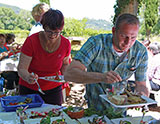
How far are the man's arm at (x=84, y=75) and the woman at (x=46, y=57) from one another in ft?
1.46

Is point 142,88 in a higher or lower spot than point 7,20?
lower

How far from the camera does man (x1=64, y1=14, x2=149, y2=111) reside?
1548 mm

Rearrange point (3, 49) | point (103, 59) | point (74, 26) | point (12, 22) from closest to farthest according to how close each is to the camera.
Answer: point (103, 59) → point (3, 49) → point (74, 26) → point (12, 22)

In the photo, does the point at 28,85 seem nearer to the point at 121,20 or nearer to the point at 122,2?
the point at 121,20

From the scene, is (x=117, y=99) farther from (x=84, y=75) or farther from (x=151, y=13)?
(x=151, y=13)

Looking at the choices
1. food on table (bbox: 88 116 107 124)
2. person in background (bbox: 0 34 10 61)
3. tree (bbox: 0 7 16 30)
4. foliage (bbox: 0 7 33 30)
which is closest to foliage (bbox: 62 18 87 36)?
person in background (bbox: 0 34 10 61)

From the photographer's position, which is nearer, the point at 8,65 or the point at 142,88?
the point at 142,88

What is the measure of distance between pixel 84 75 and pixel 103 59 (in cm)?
23

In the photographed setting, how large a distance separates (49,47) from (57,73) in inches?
11.1

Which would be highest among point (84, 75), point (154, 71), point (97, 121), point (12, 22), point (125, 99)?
point (12, 22)

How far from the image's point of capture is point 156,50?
500cm

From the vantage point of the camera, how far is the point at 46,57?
2084mm

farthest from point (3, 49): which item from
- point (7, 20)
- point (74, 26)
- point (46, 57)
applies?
point (7, 20)

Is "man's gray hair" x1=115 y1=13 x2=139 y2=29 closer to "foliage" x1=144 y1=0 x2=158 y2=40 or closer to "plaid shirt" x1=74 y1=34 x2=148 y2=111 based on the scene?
"plaid shirt" x1=74 y1=34 x2=148 y2=111
